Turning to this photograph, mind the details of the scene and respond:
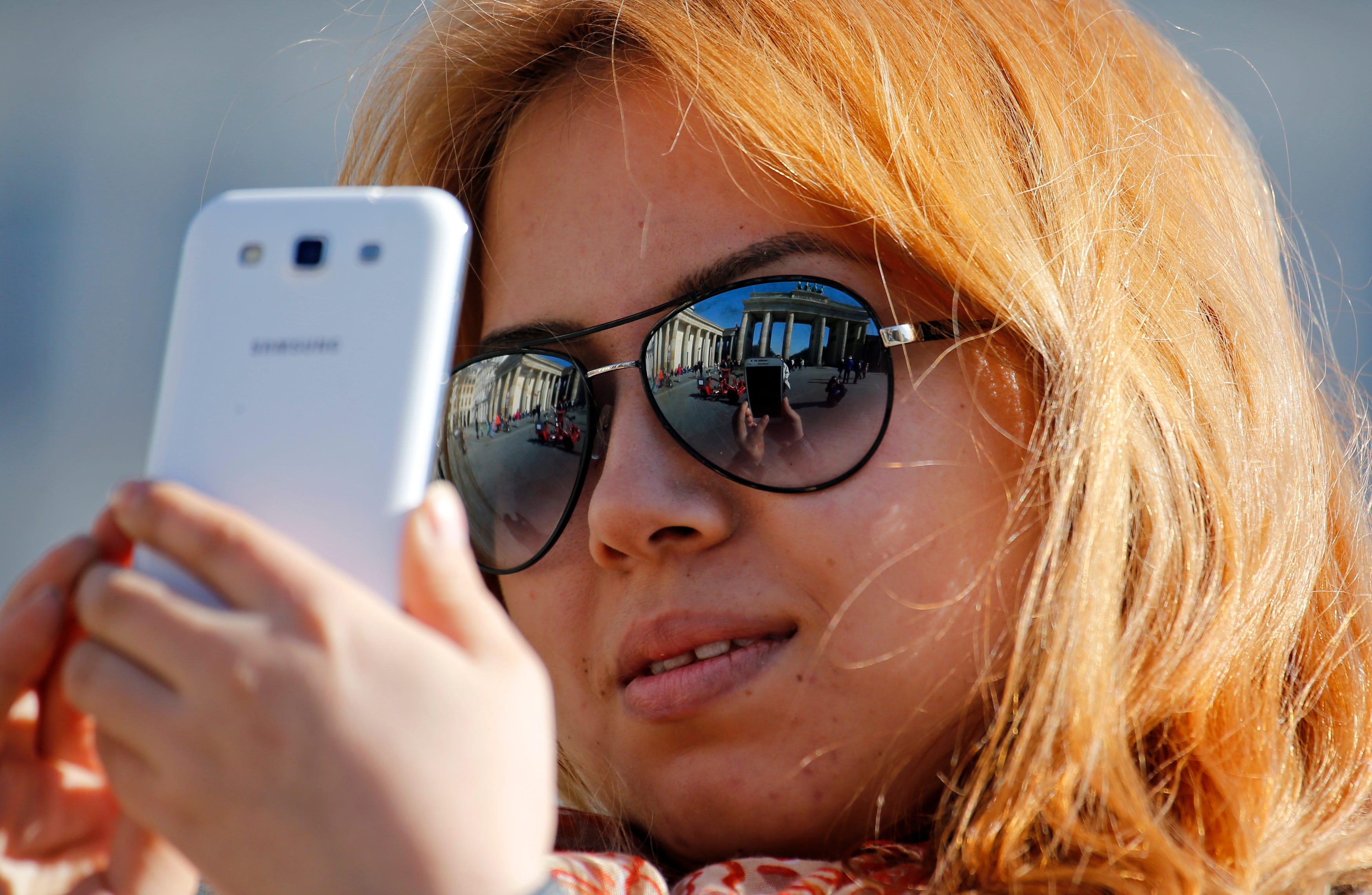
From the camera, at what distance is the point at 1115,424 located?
1175mm

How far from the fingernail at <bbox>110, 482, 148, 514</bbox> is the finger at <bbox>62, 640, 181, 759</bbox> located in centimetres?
9

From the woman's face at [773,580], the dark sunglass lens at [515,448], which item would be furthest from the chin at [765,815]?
the dark sunglass lens at [515,448]

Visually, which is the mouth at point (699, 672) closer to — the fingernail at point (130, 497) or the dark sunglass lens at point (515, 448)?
the dark sunglass lens at point (515, 448)

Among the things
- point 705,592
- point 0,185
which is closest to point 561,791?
point 705,592

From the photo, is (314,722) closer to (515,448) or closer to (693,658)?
(693,658)

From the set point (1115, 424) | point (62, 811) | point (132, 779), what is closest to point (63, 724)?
point (62, 811)

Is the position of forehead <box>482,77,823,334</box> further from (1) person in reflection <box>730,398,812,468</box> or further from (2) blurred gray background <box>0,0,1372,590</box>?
(2) blurred gray background <box>0,0,1372,590</box>

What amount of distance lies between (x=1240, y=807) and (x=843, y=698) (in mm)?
407

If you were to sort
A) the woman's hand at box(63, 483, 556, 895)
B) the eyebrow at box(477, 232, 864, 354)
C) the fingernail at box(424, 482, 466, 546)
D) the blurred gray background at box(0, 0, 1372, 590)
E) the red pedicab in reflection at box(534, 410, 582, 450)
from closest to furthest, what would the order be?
the woman's hand at box(63, 483, 556, 895), the fingernail at box(424, 482, 466, 546), the eyebrow at box(477, 232, 864, 354), the red pedicab in reflection at box(534, 410, 582, 450), the blurred gray background at box(0, 0, 1372, 590)

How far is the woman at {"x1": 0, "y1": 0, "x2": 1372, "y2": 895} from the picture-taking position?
108 cm

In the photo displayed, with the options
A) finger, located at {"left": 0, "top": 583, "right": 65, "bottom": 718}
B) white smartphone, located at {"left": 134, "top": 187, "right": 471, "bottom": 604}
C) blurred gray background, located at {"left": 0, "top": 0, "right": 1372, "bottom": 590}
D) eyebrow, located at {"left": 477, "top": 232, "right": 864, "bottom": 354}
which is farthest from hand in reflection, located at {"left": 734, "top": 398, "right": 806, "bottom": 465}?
blurred gray background, located at {"left": 0, "top": 0, "right": 1372, "bottom": 590}

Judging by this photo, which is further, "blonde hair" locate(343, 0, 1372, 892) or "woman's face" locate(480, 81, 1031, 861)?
"woman's face" locate(480, 81, 1031, 861)

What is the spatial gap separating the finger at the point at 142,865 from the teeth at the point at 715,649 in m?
0.59

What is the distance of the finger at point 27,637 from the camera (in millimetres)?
743
